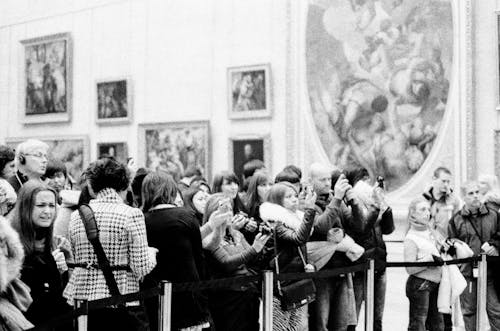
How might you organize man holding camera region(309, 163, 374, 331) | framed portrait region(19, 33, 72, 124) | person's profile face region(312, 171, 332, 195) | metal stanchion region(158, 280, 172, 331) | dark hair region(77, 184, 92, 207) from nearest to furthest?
1. metal stanchion region(158, 280, 172, 331)
2. dark hair region(77, 184, 92, 207)
3. man holding camera region(309, 163, 374, 331)
4. person's profile face region(312, 171, 332, 195)
5. framed portrait region(19, 33, 72, 124)

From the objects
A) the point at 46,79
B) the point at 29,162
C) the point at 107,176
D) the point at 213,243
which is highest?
the point at 46,79

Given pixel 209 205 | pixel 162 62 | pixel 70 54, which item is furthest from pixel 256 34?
pixel 209 205

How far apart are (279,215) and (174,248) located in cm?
157

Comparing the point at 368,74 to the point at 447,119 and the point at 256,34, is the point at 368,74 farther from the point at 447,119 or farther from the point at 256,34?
the point at 256,34

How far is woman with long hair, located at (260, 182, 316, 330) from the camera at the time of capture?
7012mm

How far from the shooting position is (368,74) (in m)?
14.8

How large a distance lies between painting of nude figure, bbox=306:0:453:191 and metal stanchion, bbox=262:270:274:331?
8365 millimetres

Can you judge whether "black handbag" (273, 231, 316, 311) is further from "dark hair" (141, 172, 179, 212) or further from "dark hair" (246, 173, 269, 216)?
"dark hair" (141, 172, 179, 212)

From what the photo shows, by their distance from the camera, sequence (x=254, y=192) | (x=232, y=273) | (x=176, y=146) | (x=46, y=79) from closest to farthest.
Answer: (x=232, y=273) → (x=254, y=192) → (x=176, y=146) → (x=46, y=79)

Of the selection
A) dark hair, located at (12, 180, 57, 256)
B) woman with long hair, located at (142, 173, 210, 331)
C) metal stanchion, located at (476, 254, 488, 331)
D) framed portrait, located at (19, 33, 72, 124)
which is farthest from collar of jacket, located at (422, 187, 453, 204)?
framed portrait, located at (19, 33, 72, 124)

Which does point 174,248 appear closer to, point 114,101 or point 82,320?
point 82,320

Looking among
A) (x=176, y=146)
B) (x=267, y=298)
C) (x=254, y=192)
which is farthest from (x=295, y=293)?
(x=176, y=146)

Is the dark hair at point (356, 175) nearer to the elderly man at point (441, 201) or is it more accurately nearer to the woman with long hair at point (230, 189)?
the woman with long hair at point (230, 189)

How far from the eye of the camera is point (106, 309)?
5.25 metres
